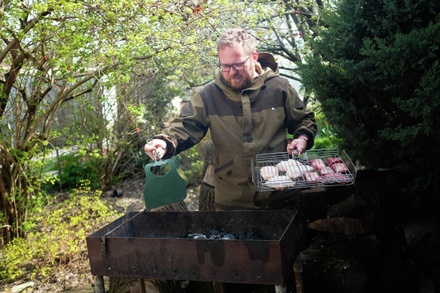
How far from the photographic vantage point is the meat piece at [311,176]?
2.87 metres

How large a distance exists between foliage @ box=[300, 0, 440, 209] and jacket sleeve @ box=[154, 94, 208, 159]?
1139mm

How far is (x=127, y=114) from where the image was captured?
28.5ft

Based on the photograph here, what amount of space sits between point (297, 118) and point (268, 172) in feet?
2.01

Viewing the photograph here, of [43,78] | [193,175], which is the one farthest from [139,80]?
[43,78]

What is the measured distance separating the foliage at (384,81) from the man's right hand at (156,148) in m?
1.50

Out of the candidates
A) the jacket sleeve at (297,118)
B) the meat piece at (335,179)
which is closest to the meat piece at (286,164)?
the meat piece at (335,179)

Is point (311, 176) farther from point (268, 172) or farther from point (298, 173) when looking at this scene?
point (268, 172)

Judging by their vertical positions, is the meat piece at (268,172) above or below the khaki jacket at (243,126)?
below

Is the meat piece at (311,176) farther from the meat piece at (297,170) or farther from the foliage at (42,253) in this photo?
the foliage at (42,253)

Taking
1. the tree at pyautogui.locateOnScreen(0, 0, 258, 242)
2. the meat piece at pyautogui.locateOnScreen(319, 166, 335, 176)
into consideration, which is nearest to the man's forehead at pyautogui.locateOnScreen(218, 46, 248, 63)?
the meat piece at pyautogui.locateOnScreen(319, 166, 335, 176)

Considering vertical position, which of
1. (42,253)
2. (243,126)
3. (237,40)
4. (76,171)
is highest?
(237,40)

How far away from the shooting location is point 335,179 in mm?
2881

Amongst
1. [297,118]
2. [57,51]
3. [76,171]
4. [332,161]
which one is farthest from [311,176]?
[76,171]

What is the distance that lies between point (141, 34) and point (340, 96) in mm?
2280
